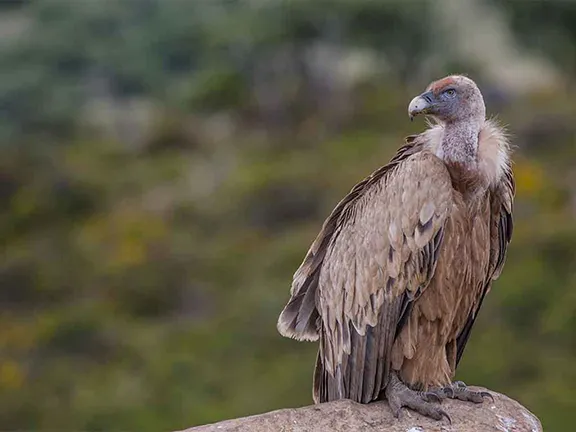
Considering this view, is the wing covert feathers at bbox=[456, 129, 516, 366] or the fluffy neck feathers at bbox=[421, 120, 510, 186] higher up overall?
the fluffy neck feathers at bbox=[421, 120, 510, 186]

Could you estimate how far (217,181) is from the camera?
2800 centimetres

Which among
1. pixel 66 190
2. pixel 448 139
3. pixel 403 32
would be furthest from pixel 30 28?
pixel 448 139

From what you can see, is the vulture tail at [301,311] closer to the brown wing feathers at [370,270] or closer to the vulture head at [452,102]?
the brown wing feathers at [370,270]

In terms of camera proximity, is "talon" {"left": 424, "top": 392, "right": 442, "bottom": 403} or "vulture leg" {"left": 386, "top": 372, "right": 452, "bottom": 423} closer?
"vulture leg" {"left": 386, "top": 372, "right": 452, "bottom": 423}

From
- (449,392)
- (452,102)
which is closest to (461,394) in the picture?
(449,392)

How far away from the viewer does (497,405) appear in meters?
5.69

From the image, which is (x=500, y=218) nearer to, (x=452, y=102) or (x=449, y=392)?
(x=452, y=102)

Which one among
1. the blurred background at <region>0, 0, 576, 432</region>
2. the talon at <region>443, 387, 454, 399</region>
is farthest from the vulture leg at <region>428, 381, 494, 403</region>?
the blurred background at <region>0, 0, 576, 432</region>

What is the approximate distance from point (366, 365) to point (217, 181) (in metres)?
22.6

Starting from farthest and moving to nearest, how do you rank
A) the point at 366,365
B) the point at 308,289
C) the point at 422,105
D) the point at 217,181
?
the point at 217,181 < the point at 308,289 < the point at 366,365 < the point at 422,105

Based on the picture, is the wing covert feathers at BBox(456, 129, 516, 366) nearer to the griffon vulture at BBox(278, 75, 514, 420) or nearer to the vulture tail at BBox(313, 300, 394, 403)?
the griffon vulture at BBox(278, 75, 514, 420)

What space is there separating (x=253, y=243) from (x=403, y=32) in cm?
779

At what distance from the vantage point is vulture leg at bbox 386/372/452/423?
5488 millimetres

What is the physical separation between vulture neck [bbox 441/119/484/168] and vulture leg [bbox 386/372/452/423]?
119 centimetres
